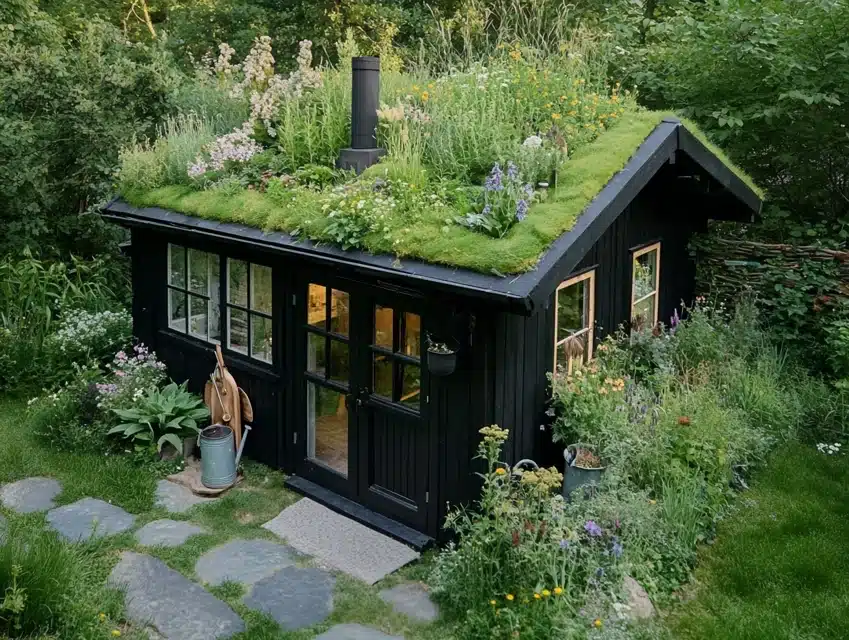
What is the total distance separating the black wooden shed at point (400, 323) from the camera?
569 cm

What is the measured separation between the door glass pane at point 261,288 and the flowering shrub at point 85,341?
256 cm

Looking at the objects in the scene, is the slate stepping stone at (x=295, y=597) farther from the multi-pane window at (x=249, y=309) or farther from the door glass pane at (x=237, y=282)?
the door glass pane at (x=237, y=282)

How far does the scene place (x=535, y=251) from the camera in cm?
518

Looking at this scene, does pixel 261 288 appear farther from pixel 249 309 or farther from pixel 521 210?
pixel 521 210

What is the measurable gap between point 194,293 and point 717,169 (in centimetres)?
495

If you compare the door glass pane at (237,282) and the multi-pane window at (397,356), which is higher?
the door glass pane at (237,282)

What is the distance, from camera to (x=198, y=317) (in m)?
8.14

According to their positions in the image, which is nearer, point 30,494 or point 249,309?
point 30,494

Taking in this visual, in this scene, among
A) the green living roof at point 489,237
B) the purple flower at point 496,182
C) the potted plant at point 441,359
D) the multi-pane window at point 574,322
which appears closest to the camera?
the green living roof at point 489,237

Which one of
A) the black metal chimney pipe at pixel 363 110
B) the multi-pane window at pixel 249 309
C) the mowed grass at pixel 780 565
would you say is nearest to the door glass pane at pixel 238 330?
the multi-pane window at pixel 249 309

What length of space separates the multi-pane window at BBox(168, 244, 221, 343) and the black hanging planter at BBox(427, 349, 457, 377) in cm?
295

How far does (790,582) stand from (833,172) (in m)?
6.75

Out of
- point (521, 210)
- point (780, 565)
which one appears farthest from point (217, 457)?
point (780, 565)

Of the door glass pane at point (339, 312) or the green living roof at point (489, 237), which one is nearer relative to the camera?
the green living roof at point (489, 237)
